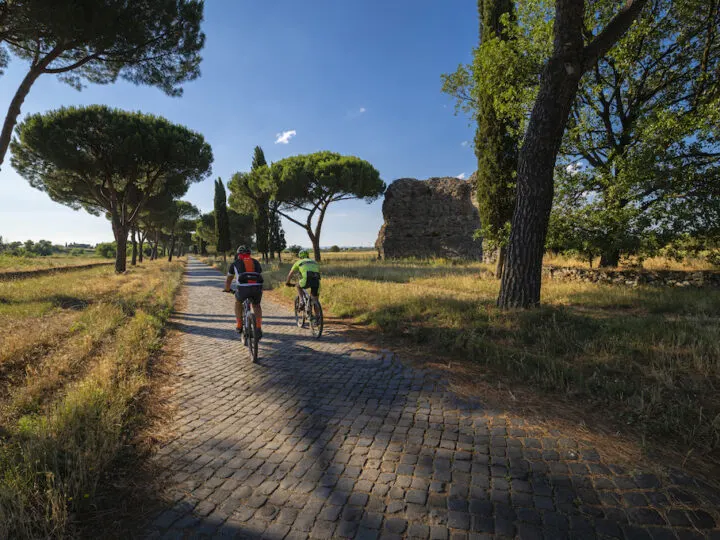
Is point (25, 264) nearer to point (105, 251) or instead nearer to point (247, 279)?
point (247, 279)

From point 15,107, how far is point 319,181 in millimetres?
15900

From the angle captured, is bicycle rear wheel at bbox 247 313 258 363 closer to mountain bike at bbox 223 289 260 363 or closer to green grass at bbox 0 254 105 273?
mountain bike at bbox 223 289 260 363

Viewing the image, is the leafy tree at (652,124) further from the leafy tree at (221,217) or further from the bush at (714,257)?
the leafy tree at (221,217)

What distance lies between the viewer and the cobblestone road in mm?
1921

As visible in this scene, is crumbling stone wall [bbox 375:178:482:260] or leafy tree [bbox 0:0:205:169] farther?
crumbling stone wall [bbox 375:178:482:260]

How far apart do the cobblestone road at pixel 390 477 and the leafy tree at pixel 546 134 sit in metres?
3.69

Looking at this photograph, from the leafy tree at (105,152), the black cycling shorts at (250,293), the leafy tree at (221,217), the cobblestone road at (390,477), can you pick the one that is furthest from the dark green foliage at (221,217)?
the cobblestone road at (390,477)

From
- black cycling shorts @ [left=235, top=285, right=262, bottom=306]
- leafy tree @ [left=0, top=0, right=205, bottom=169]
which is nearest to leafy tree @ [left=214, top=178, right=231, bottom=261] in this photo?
leafy tree @ [left=0, top=0, right=205, bottom=169]

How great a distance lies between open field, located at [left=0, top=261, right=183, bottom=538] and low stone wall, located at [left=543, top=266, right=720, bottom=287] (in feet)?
38.6

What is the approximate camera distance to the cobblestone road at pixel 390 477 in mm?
1921

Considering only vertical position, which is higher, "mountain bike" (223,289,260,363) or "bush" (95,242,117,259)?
"bush" (95,242,117,259)

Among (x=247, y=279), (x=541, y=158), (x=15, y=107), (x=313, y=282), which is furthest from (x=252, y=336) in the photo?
(x=15, y=107)

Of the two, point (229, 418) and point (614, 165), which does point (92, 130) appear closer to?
point (229, 418)

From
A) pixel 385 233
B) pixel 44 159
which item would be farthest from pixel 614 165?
pixel 44 159
